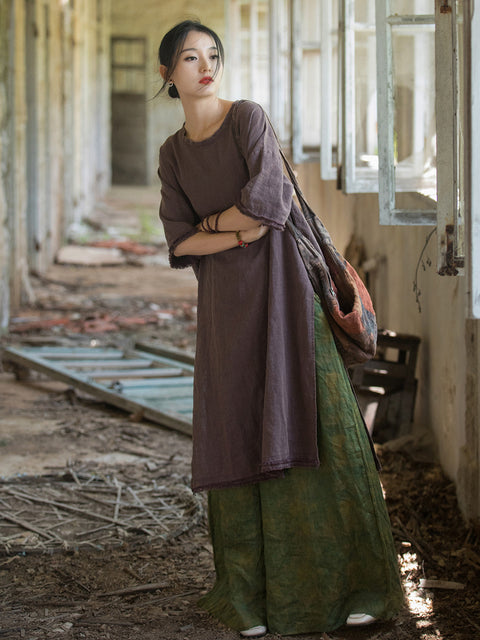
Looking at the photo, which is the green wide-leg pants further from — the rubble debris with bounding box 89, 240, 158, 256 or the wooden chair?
the rubble debris with bounding box 89, 240, 158, 256

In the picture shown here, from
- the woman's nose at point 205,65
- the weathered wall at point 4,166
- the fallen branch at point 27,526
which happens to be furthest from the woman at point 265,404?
the weathered wall at point 4,166

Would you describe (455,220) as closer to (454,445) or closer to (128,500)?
(454,445)

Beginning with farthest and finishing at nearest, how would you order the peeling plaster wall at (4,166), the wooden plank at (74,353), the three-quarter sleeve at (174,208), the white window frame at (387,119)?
1. the peeling plaster wall at (4,166)
2. the wooden plank at (74,353)
3. the white window frame at (387,119)
4. the three-quarter sleeve at (174,208)

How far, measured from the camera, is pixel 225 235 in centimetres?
254

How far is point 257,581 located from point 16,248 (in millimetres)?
6241

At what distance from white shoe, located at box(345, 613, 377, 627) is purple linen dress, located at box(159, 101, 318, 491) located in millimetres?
485

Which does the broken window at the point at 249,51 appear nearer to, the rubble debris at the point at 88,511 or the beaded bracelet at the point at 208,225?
the rubble debris at the point at 88,511

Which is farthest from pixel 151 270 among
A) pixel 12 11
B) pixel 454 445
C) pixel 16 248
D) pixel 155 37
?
pixel 155 37

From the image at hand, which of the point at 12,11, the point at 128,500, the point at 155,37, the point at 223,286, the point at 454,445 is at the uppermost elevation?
the point at 155,37

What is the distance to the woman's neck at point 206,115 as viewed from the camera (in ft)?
8.21

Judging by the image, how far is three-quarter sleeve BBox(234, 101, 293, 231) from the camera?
2414 millimetres

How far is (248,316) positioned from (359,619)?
94 cm

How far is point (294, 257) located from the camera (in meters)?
2.54

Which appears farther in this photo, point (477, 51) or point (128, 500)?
point (128, 500)
